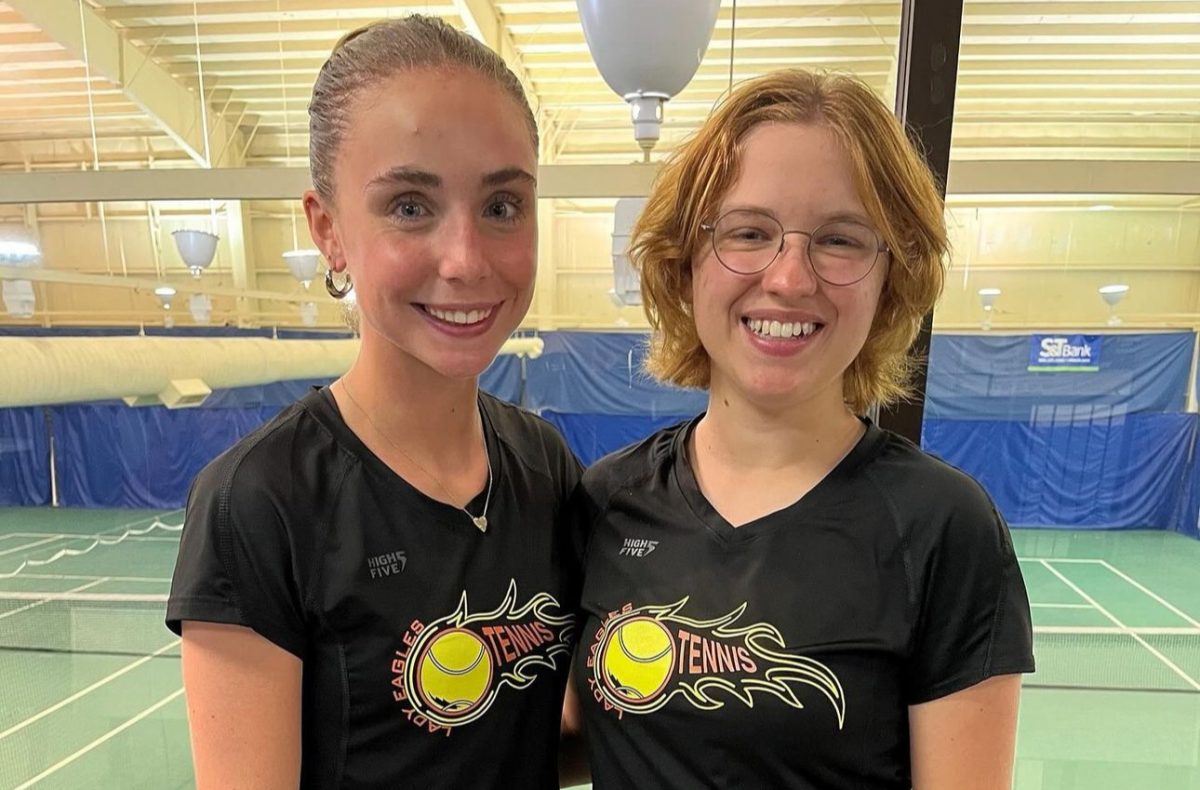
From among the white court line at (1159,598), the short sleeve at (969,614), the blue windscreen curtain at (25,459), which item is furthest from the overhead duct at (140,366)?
the white court line at (1159,598)

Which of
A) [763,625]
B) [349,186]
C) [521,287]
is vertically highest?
[349,186]

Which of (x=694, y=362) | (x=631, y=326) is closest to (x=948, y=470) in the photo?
(x=694, y=362)

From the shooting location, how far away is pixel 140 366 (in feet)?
10.1

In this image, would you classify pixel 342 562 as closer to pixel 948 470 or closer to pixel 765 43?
pixel 948 470

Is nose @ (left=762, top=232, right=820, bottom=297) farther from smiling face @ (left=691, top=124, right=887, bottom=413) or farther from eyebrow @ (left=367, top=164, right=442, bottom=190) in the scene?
eyebrow @ (left=367, top=164, right=442, bottom=190)

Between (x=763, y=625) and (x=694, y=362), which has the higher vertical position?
(x=694, y=362)

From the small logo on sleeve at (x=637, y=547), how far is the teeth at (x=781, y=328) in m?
0.28

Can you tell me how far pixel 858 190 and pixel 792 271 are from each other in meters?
0.12

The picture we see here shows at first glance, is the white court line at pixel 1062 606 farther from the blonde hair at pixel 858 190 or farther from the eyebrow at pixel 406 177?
the eyebrow at pixel 406 177

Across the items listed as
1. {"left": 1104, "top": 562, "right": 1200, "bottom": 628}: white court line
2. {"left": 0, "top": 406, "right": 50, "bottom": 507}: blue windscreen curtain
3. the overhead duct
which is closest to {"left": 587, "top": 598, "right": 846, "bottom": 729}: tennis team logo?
the overhead duct

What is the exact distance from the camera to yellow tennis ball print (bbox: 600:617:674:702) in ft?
2.73

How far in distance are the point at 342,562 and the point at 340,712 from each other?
166mm

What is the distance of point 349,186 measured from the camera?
0.76 metres

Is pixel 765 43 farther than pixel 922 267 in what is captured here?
Yes
